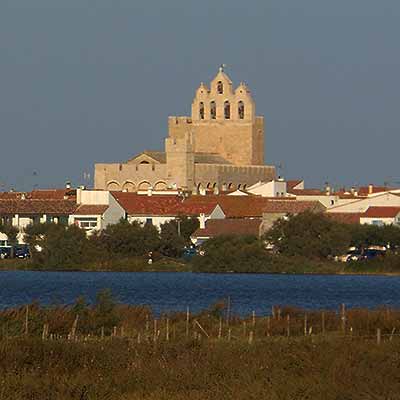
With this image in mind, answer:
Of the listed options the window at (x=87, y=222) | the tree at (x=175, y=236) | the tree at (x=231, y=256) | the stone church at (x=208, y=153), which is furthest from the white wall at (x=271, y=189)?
the tree at (x=231, y=256)

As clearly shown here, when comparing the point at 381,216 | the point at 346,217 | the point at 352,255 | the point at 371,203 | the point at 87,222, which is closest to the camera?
the point at 352,255

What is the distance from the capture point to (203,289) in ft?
227

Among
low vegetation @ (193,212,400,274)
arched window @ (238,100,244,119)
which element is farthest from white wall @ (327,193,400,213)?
arched window @ (238,100,244,119)

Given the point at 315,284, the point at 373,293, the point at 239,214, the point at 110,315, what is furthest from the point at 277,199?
A: the point at 110,315

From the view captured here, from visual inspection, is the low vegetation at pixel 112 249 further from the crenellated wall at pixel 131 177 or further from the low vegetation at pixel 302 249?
the crenellated wall at pixel 131 177

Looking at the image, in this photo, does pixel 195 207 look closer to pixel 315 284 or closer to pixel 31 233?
pixel 31 233

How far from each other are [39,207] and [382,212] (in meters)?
18.0

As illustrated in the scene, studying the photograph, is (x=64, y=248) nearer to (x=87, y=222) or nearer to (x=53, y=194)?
(x=87, y=222)

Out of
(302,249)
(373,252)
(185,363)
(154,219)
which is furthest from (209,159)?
(185,363)

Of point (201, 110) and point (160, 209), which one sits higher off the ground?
point (201, 110)

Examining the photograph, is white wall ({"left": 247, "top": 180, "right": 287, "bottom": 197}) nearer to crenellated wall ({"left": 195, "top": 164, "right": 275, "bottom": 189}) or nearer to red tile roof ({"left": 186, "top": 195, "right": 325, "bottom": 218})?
red tile roof ({"left": 186, "top": 195, "right": 325, "bottom": 218})

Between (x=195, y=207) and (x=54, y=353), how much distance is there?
237ft

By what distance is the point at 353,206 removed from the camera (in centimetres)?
10219

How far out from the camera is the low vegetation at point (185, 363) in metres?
26.0
